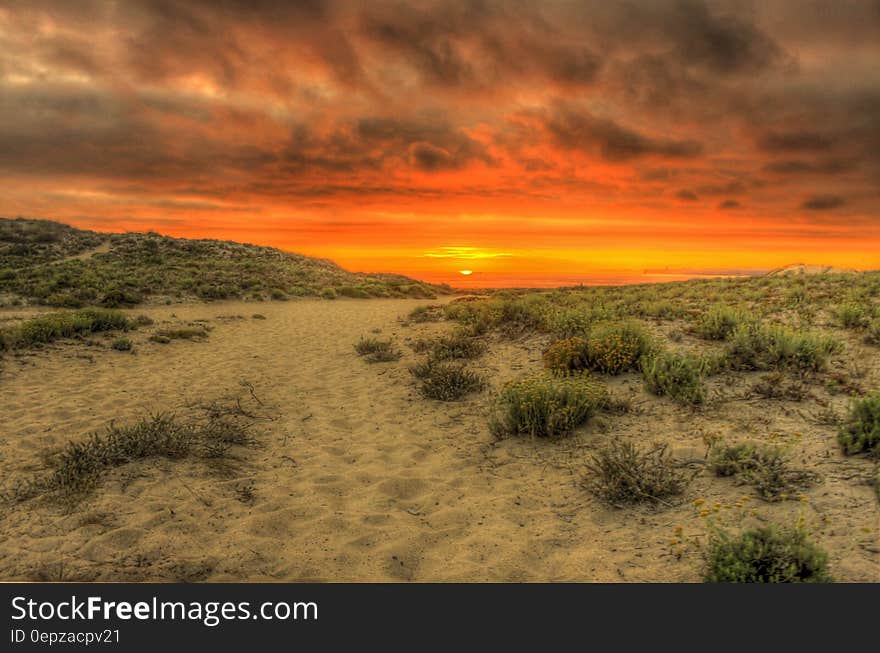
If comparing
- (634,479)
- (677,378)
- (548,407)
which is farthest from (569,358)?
(634,479)

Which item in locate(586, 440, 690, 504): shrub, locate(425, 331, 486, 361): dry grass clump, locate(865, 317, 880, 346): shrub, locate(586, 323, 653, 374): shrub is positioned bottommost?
locate(586, 440, 690, 504): shrub

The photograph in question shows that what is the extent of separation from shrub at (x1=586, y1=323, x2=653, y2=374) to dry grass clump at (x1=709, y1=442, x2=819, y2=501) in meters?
3.30

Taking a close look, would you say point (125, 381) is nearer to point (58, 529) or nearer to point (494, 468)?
point (58, 529)

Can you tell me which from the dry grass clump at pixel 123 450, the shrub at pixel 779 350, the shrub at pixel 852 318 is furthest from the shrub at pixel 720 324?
the dry grass clump at pixel 123 450

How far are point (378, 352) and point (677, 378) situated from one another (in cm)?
813

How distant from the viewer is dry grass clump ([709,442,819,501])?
15.8 feet

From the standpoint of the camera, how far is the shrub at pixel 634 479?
514 cm

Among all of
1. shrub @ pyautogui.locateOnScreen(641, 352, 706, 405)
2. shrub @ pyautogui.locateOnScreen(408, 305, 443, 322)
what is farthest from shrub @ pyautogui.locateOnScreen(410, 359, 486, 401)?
shrub @ pyautogui.locateOnScreen(408, 305, 443, 322)

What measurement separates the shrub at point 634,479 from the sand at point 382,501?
0.51 ft

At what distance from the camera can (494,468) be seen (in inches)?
255

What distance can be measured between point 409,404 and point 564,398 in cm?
330

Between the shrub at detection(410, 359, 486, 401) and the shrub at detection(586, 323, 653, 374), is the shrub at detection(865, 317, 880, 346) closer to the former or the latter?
the shrub at detection(586, 323, 653, 374)
